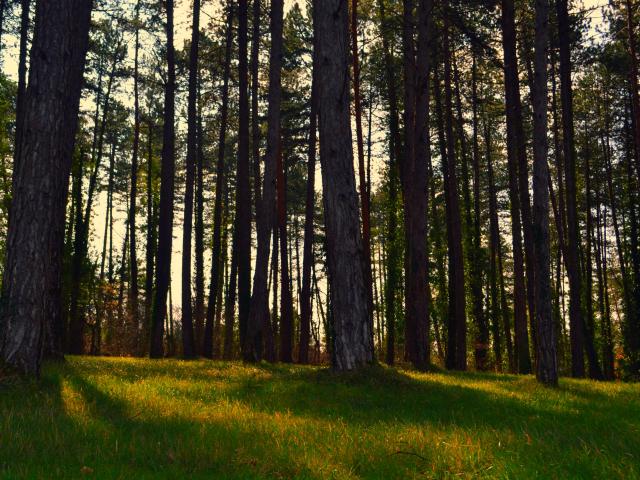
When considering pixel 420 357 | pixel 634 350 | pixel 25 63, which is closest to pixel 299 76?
pixel 25 63

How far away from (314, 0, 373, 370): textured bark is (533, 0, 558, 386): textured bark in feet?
13.3

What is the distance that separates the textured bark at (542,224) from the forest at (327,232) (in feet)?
0.16

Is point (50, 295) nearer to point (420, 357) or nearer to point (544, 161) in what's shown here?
point (420, 357)

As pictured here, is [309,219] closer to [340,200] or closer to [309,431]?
[340,200]

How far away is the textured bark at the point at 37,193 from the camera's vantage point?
26.7 ft

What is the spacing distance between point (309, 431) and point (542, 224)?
820cm

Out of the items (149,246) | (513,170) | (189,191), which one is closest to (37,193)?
(189,191)

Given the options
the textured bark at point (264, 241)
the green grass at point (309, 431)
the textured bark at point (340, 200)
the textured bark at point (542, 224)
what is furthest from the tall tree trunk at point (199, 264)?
the textured bark at point (542, 224)

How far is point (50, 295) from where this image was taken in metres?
12.0

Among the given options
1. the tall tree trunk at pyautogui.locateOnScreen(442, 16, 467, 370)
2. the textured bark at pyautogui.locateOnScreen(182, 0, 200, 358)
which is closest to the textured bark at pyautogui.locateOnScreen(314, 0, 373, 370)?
the tall tree trunk at pyautogui.locateOnScreen(442, 16, 467, 370)

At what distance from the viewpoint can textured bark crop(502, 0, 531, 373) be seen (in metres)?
17.2

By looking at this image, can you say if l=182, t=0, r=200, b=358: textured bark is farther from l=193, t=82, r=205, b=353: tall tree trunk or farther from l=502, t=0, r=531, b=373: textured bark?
l=502, t=0, r=531, b=373: textured bark

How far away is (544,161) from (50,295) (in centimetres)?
1070

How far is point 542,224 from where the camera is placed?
39.2 ft
